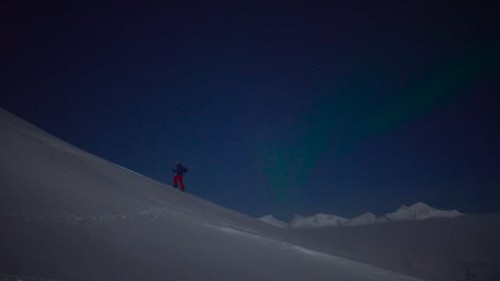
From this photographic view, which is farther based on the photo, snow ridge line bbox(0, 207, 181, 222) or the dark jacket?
the dark jacket

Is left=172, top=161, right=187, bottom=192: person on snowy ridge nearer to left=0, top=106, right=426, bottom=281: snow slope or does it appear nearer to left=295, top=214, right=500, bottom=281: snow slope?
left=0, top=106, right=426, bottom=281: snow slope

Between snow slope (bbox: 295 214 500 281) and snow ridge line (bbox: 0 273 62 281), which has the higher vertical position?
snow slope (bbox: 295 214 500 281)

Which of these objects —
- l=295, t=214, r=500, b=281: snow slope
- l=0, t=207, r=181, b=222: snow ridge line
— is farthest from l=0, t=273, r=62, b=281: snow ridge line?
l=295, t=214, r=500, b=281: snow slope

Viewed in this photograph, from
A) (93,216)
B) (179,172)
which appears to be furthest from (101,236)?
(179,172)

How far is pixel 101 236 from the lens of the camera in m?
4.23

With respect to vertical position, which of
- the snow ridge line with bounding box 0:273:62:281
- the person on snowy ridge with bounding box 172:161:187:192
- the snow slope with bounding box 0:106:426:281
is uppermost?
the person on snowy ridge with bounding box 172:161:187:192

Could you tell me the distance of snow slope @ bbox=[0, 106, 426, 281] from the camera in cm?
330

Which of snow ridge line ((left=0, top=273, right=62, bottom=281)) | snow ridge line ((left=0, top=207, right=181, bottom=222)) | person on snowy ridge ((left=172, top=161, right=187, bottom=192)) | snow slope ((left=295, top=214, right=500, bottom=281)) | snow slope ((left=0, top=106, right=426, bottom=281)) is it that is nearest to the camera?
snow ridge line ((left=0, top=273, right=62, bottom=281))

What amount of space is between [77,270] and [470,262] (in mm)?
96680

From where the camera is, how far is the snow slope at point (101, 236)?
3.30 m

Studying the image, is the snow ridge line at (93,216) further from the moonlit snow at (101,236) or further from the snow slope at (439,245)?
the snow slope at (439,245)

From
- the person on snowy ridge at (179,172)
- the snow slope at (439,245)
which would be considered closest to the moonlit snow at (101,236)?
the person on snowy ridge at (179,172)

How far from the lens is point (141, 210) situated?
627cm

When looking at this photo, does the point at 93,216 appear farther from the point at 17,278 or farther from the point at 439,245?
the point at 439,245
